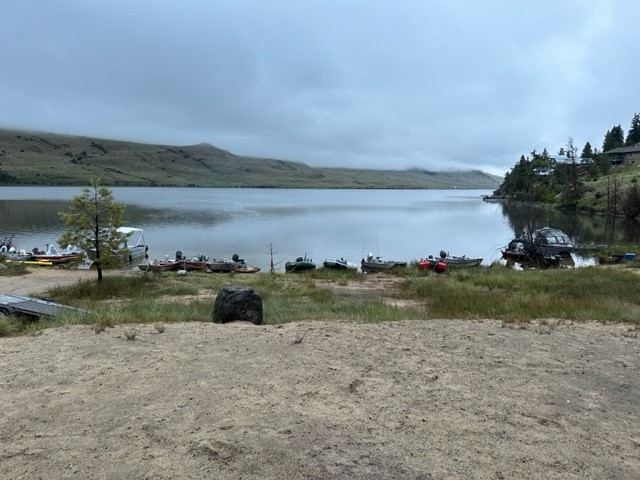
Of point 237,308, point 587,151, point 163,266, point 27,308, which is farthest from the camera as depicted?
point 587,151

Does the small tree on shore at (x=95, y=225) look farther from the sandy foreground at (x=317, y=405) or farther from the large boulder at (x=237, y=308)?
the sandy foreground at (x=317, y=405)

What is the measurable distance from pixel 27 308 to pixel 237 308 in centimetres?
501

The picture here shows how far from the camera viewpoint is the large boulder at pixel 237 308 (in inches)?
436

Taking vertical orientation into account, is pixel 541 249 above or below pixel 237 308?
below

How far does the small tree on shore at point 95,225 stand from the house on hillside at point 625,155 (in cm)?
13795

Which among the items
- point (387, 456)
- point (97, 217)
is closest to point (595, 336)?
point (387, 456)

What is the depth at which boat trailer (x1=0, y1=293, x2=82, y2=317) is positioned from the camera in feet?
37.0

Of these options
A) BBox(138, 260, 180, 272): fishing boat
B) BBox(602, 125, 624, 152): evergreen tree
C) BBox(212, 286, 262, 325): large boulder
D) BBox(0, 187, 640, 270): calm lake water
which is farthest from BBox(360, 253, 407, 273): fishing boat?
BBox(602, 125, 624, 152): evergreen tree

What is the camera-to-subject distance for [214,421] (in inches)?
221

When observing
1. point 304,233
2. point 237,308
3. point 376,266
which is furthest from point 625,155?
point 237,308

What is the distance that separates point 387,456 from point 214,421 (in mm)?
1980

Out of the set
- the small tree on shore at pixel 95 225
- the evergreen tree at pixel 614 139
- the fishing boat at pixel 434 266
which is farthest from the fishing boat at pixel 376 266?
the evergreen tree at pixel 614 139

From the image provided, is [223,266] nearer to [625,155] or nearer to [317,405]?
[317,405]

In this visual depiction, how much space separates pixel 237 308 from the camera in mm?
11094
